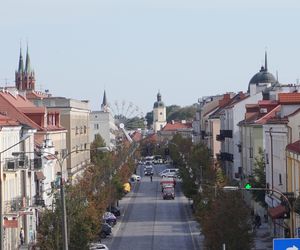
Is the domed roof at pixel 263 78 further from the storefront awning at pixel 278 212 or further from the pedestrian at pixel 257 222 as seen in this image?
the storefront awning at pixel 278 212

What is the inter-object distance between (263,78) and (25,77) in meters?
39.9

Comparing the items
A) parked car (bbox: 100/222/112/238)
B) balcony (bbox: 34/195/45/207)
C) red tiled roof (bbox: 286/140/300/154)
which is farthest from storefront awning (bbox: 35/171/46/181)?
red tiled roof (bbox: 286/140/300/154)

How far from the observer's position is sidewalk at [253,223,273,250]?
205ft

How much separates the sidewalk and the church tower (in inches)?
3373

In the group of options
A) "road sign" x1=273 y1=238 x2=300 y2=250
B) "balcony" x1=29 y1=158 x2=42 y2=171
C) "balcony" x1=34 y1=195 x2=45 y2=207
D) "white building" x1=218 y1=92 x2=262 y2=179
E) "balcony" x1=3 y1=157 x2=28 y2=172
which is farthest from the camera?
"white building" x1=218 y1=92 x2=262 y2=179

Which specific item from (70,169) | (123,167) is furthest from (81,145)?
(70,169)

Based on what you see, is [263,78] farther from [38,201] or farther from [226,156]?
[38,201]

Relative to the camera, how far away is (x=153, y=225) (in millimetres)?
81125

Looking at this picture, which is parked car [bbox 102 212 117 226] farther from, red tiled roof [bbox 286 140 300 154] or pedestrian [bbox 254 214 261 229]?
red tiled roof [bbox 286 140 300 154]

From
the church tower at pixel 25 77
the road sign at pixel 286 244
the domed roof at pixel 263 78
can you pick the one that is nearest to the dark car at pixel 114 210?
the domed roof at pixel 263 78

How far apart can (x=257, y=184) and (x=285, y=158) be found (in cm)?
1445

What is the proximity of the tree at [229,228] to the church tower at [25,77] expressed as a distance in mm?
108351

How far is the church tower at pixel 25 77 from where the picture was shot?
160 meters

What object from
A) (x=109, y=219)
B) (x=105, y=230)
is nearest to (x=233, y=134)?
(x=109, y=219)
